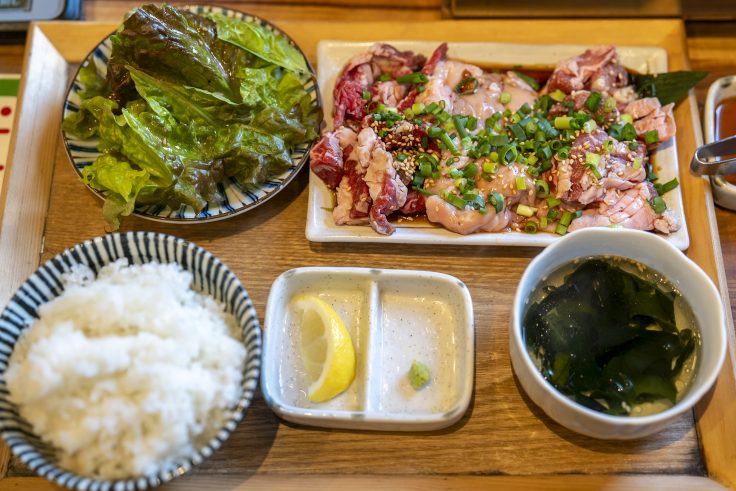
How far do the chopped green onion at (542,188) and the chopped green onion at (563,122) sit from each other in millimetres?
268

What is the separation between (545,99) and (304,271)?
1288mm

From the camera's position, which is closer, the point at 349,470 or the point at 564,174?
the point at 349,470

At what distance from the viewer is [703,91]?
2.75m

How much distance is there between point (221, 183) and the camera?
2.49 m

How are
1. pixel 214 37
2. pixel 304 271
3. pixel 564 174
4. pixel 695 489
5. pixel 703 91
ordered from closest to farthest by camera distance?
pixel 695 489
pixel 304 271
pixel 564 174
pixel 214 37
pixel 703 91

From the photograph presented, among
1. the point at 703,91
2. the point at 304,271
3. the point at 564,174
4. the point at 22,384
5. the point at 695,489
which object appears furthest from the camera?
the point at 703,91

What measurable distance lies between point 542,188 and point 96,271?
5.52 feet

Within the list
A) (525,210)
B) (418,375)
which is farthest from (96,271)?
(525,210)

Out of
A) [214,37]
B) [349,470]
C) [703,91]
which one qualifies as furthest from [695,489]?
[214,37]

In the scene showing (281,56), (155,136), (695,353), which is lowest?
(695,353)

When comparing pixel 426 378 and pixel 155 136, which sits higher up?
pixel 155 136

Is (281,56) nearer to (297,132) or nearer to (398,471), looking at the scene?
(297,132)

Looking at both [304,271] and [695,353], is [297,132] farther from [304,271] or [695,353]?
[695,353]

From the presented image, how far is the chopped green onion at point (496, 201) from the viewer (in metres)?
2.31
